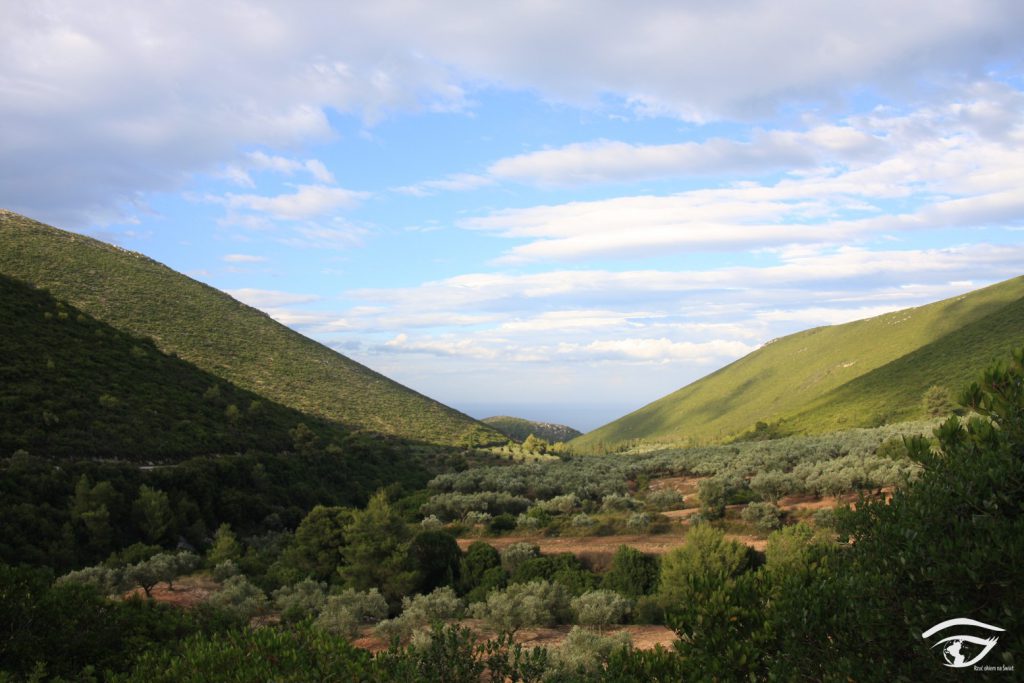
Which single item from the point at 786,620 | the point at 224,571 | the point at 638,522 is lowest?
the point at 224,571

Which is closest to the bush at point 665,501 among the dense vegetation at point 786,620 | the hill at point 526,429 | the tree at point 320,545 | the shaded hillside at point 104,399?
the tree at point 320,545

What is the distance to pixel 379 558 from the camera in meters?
18.1

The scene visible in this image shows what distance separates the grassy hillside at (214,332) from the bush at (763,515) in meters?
44.7

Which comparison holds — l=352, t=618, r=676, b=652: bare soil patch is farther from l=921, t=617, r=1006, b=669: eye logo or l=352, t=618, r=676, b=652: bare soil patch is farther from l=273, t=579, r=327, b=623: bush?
l=921, t=617, r=1006, b=669: eye logo

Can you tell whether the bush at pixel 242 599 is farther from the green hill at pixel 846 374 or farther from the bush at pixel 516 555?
the green hill at pixel 846 374

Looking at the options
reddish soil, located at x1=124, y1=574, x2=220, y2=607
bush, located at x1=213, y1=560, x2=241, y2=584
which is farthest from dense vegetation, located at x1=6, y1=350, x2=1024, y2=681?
bush, located at x1=213, y1=560, x2=241, y2=584

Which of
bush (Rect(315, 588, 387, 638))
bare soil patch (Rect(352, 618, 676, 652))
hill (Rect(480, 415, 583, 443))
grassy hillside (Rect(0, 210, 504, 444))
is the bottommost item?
hill (Rect(480, 415, 583, 443))

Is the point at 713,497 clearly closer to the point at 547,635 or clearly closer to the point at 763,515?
the point at 763,515

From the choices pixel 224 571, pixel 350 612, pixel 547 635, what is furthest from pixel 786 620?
pixel 224 571

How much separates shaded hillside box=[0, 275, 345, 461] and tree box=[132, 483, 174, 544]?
19.4ft

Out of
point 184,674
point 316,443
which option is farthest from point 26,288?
point 184,674

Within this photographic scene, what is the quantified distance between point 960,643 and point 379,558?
16.0 meters

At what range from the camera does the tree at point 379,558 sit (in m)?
17.5

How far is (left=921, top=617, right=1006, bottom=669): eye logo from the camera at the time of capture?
454 cm
